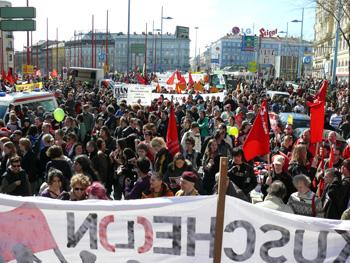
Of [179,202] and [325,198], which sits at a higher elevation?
[179,202]

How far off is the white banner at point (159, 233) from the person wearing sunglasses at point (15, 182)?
2367 mm

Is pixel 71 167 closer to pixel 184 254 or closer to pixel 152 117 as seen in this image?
pixel 184 254

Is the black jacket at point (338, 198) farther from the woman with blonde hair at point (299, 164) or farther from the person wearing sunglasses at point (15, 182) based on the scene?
the person wearing sunglasses at point (15, 182)

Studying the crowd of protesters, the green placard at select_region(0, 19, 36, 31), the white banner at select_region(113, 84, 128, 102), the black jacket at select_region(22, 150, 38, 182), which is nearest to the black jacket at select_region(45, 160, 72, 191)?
the crowd of protesters

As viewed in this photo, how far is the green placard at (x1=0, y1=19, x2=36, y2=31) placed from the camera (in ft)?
72.1

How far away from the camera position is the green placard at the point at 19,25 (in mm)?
21984

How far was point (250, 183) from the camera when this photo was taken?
22.0 ft

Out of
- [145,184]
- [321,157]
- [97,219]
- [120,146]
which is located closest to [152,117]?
[120,146]

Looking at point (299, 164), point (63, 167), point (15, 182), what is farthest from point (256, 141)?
point (15, 182)

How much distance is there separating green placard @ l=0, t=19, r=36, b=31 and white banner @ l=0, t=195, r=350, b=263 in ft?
63.6

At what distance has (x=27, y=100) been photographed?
1370 cm

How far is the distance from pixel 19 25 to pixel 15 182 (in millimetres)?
17328

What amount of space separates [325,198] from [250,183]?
3.82 feet

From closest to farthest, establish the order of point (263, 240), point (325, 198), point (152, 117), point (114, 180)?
point (263, 240) < point (325, 198) < point (114, 180) < point (152, 117)
